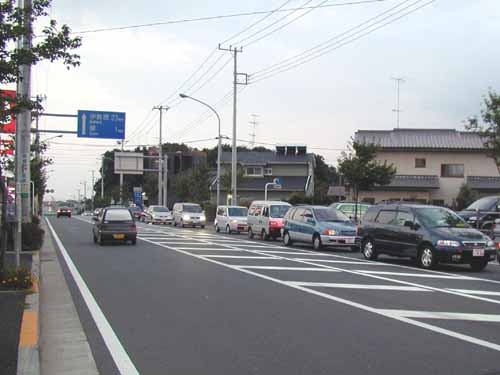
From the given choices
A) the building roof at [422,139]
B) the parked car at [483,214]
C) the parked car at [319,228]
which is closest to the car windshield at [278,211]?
the parked car at [319,228]

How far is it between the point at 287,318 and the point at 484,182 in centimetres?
Result: 4246

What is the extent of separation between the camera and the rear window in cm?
2586

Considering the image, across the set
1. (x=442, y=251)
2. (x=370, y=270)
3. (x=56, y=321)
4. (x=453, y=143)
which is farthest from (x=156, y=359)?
(x=453, y=143)

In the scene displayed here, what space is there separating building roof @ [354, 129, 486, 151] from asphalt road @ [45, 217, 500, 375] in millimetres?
31872

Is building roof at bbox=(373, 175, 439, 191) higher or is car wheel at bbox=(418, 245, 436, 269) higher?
building roof at bbox=(373, 175, 439, 191)

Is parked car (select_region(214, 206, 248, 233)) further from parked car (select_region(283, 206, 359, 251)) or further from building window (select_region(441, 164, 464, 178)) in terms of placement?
building window (select_region(441, 164, 464, 178))

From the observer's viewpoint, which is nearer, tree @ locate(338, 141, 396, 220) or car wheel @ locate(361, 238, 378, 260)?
car wheel @ locate(361, 238, 378, 260)

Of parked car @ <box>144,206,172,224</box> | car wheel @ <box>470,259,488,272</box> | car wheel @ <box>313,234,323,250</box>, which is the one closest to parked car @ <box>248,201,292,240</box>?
car wheel @ <box>313,234,323,250</box>

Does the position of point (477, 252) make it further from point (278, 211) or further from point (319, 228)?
point (278, 211)

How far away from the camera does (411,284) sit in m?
13.8

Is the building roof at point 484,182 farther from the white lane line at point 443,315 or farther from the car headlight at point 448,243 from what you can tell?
the white lane line at point 443,315

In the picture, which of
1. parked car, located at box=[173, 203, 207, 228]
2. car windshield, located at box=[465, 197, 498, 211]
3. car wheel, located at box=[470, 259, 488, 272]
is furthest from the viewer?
parked car, located at box=[173, 203, 207, 228]

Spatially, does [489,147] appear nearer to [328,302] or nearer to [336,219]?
[336,219]

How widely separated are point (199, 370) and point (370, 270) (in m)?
10.5
